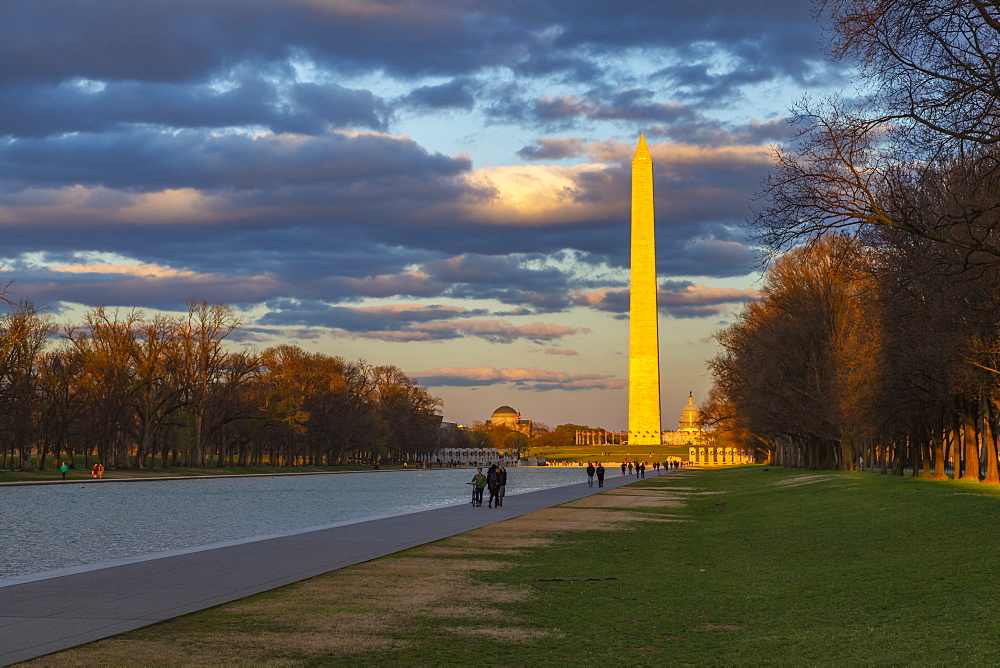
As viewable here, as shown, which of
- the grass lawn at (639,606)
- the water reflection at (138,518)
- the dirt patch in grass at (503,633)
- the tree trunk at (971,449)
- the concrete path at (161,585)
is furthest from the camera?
the tree trunk at (971,449)

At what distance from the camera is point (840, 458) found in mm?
66562

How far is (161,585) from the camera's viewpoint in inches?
576

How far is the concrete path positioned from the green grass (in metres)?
3.03

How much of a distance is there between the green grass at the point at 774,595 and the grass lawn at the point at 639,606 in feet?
0.12

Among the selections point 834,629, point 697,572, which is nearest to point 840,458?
point 697,572

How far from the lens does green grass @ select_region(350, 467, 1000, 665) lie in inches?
403

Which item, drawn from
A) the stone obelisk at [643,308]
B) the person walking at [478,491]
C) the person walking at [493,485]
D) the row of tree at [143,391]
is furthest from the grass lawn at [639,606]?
the stone obelisk at [643,308]

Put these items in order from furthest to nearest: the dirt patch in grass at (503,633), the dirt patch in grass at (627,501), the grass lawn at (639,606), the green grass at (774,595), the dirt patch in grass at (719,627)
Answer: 1. the dirt patch in grass at (627,501)
2. the dirt patch in grass at (719,627)
3. the dirt patch in grass at (503,633)
4. the green grass at (774,595)
5. the grass lawn at (639,606)

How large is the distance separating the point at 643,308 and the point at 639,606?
337ft

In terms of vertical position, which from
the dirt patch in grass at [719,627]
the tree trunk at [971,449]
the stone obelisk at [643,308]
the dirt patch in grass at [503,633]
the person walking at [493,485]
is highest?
the stone obelisk at [643,308]

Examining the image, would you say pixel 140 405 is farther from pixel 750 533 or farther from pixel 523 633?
pixel 523 633

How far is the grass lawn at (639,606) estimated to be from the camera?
10.1 metres

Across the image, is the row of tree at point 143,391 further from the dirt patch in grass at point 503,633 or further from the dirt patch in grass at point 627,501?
the dirt patch in grass at point 503,633

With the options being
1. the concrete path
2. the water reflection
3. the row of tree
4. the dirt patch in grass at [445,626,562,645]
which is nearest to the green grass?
the dirt patch in grass at [445,626,562,645]
